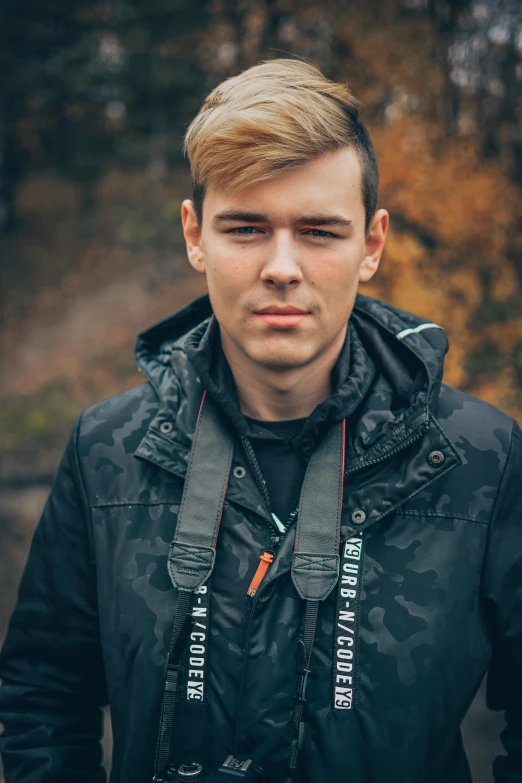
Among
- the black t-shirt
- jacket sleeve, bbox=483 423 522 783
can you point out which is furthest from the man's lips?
jacket sleeve, bbox=483 423 522 783

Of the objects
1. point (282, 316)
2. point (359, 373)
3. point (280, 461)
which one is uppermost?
point (282, 316)

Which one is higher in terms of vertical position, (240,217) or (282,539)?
(240,217)

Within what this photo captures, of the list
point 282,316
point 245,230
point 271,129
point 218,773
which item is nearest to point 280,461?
point 282,316

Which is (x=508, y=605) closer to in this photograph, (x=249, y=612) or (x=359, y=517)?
(x=359, y=517)

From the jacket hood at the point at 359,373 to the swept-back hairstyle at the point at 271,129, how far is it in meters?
0.35

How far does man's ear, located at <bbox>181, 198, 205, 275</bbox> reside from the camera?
2.06 metres

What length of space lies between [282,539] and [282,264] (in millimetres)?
723

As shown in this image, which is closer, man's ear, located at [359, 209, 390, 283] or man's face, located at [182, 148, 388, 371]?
man's face, located at [182, 148, 388, 371]

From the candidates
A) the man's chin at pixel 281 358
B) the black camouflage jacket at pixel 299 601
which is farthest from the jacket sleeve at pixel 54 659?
the man's chin at pixel 281 358

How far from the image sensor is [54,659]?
6.61ft

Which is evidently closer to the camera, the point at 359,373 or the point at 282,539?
the point at 282,539

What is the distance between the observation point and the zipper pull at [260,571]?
1803 mm

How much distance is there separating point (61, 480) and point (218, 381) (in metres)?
0.57

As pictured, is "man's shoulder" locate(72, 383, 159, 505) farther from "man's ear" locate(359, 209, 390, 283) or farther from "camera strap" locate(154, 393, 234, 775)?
"man's ear" locate(359, 209, 390, 283)
